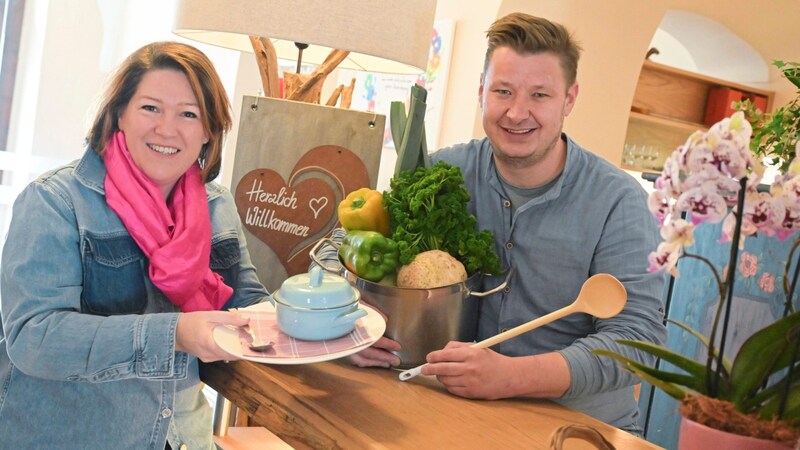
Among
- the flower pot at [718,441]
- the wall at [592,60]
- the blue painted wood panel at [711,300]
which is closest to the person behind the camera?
the flower pot at [718,441]

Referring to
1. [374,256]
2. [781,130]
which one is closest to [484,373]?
[374,256]

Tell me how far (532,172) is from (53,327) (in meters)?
1.01

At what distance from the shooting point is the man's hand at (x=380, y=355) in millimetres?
1315

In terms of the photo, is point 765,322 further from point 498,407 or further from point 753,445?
point 753,445

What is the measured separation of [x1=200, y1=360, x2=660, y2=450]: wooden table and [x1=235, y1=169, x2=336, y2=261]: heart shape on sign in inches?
21.3

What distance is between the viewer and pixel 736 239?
74 cm

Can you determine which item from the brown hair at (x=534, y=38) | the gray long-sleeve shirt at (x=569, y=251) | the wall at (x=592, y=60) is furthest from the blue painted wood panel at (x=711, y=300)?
the wall at (x=592, y=60)

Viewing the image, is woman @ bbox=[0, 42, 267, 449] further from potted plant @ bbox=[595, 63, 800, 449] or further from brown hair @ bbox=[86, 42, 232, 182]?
potted plant @ bbox=[595, 63, 800, 449]

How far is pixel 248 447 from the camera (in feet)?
7.36

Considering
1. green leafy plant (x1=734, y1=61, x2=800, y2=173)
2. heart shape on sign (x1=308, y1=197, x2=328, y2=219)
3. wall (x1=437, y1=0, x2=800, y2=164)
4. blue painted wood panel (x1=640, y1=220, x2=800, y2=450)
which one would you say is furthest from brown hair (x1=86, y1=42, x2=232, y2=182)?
wall (x1=437, y1=0, x2=800, y2=164)

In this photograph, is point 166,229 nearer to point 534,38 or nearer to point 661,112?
point 534,38

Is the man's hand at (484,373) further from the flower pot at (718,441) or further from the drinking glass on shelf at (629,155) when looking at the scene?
the drinking glass on shelf at (629,155)

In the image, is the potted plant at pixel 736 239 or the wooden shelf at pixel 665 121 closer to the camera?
the potted plant at pixel 736 239

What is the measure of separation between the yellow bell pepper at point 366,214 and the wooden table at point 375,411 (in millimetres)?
259
